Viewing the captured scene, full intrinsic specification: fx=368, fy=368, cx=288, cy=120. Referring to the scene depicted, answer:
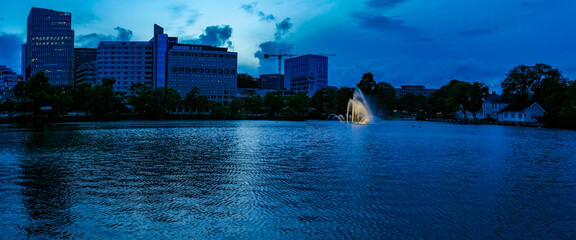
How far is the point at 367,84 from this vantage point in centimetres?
14825

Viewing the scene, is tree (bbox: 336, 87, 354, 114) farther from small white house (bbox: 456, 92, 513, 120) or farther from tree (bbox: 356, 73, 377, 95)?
small white house (bbox: 456, 92, 513, 120)

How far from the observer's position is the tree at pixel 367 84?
14800 centimetres

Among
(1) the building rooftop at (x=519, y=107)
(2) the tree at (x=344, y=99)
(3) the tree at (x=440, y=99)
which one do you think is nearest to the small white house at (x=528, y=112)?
(1) the building rooftop at (x=519, y=107)

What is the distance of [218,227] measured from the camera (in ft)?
34.8

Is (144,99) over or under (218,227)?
over

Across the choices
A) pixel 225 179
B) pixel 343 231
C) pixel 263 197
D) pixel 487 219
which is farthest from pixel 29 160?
pixel 487 219

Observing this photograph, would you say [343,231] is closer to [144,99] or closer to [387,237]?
[387,237]

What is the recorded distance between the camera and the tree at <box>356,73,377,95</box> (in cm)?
14800

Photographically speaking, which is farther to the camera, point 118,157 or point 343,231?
point 118,157

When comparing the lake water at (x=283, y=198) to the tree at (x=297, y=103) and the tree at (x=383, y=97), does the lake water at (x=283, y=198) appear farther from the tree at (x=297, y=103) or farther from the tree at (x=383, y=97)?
the tree at (x=383, y=97)

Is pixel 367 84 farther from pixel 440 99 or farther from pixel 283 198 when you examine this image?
pixel 283 198

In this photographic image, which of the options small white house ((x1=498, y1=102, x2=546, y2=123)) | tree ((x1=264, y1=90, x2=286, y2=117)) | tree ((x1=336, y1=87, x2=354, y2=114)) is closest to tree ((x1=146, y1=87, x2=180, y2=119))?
tree ((x1=264, y1=90, x2=286, y2=117))

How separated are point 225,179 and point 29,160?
47.9 ft

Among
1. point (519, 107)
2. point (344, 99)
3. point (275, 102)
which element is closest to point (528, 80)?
point (519, 107)
